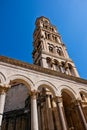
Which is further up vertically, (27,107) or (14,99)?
(14,99)

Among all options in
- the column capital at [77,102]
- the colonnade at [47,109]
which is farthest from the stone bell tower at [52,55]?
the column capital at [77,102]

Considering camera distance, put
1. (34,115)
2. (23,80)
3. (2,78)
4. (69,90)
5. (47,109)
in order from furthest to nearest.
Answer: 1. (47,109)
2. (69,90)
3. (23,80)
4. (2,78)
5. (34,115)

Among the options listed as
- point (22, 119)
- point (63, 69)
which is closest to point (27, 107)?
point (22, 119)

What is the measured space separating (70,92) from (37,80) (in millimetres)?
3527

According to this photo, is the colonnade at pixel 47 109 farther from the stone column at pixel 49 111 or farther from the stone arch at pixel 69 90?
the stone arch at pixel 69 90

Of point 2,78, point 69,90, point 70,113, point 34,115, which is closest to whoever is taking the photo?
point 34,115

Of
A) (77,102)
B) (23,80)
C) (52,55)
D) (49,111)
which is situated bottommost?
(49,111)

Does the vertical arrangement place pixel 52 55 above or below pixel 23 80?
above

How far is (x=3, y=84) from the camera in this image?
978 centimetres

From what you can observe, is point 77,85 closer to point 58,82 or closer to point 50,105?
point 58,82

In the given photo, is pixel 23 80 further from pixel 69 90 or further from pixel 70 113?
pixel 70 113

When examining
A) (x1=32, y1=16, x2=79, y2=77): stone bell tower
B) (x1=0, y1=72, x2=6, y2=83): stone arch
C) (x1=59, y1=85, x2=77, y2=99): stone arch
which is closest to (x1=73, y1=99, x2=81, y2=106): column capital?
(x1=59, y1=85, x2=77, y2=99): stone arch

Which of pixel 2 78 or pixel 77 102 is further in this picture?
pixel 77 102

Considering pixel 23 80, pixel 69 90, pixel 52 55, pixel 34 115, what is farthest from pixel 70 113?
pixel 52 55
